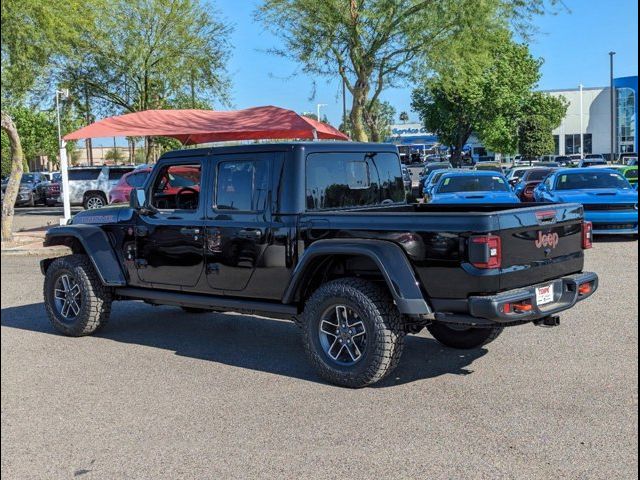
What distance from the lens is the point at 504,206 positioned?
21.5 feet

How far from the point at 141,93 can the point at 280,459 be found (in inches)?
1001

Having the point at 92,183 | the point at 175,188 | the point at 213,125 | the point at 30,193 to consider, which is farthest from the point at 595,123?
the point at 175,188

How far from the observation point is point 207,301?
6547 millimetres

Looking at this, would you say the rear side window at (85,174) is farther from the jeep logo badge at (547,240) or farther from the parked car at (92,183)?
the jeep logo badge at (547,240)

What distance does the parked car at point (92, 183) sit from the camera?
2591cm

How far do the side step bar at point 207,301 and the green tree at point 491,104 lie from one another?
41003mm

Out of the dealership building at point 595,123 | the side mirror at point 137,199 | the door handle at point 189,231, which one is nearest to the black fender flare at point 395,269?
the door handle at point 189,231

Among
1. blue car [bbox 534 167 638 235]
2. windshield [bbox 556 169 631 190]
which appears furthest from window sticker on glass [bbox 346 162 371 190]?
windshield [bbox 556 169 631 190]

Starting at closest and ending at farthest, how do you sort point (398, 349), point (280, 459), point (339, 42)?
1. point (280, 459)
2. point (398, 349)
3. point (339, 42)

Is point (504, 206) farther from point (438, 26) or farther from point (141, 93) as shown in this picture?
point (141, 93)

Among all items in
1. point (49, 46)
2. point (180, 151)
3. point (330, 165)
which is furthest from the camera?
point (49, 46)

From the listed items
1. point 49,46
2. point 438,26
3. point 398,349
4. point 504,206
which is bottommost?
point 398,349

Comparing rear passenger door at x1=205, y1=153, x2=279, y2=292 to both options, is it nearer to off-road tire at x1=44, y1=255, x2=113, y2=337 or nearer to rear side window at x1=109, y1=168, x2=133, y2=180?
off-road tire at x1=44, y1=255, x2=113, y2=337

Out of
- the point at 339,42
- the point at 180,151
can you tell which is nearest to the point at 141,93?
the point at 339,42
